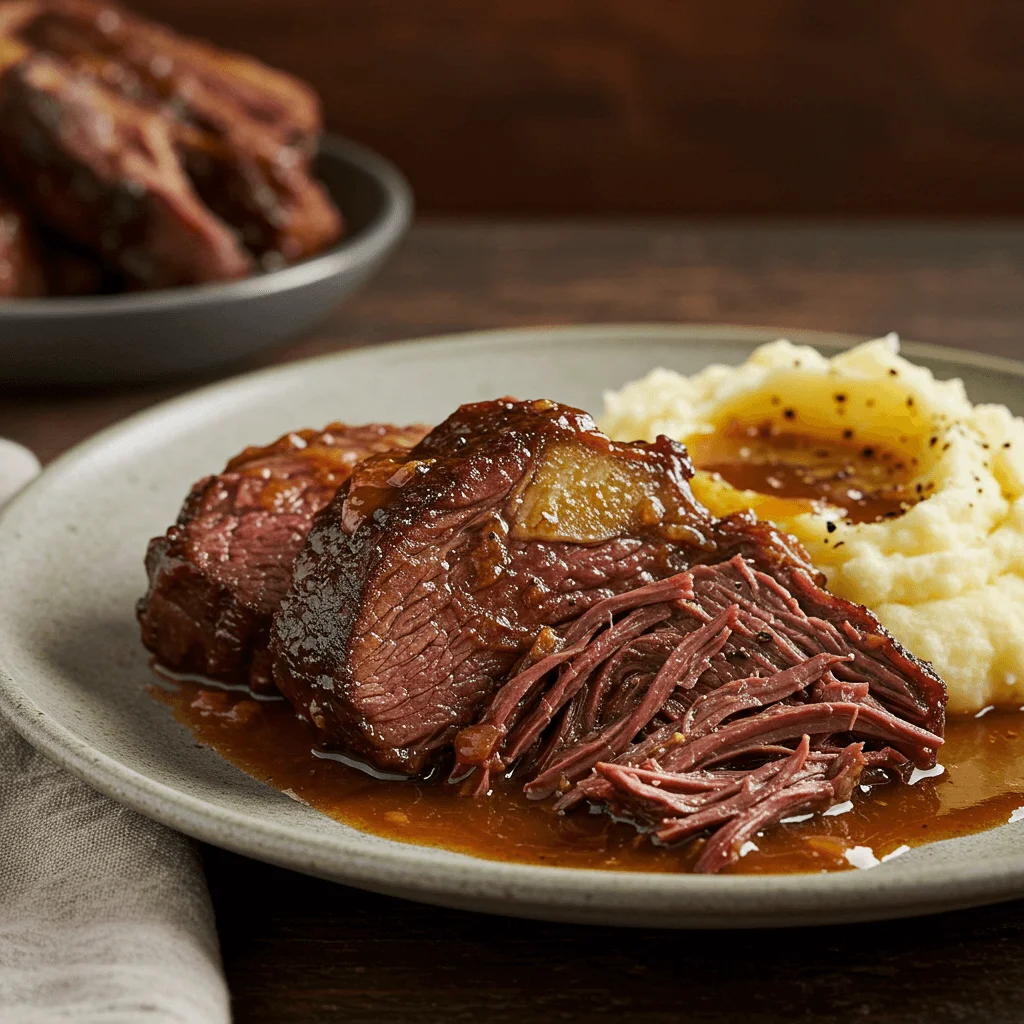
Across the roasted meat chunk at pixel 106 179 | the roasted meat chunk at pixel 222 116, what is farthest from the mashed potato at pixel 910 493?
the roasted meat chunk at pixel 222 116

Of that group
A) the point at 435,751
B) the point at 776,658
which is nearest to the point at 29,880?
the point at 435,751

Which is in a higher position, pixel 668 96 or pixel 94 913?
pixel 94 913

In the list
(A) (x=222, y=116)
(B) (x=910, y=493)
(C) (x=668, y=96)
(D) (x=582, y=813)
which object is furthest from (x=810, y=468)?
(C) (x=668, y=96)

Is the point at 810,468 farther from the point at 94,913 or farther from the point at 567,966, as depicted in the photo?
the point at 94,913

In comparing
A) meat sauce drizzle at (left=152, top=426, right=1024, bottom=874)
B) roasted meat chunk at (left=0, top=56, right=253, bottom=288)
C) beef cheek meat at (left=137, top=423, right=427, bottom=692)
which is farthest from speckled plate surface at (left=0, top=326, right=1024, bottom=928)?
roasted meat chunk at (left=0, top=56, right=253, bottom=288)

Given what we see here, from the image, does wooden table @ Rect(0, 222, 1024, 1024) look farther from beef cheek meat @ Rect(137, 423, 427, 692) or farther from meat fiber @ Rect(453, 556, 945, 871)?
beef cheek meat @ Rect(137, 423, 427, 692)

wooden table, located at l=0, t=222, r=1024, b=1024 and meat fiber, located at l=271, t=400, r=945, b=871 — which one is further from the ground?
meat fiber, located at l=271, t=400, r=945, b=871
